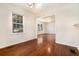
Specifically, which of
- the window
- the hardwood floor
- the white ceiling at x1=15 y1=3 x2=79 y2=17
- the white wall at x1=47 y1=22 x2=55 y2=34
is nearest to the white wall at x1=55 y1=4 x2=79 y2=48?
the white ceiling at x1=15 y1=3 x2=79 y2=17

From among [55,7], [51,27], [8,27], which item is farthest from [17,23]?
[51,27]

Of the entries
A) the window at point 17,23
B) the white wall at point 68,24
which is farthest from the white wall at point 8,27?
the white wall at point 68,24

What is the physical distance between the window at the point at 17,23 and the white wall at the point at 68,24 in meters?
2.31

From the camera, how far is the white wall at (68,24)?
9.65 ft

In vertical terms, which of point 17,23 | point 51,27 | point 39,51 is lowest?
point 39,51

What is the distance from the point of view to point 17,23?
12.1ft

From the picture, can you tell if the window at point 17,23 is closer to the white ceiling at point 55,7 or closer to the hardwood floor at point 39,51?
the white ceiling at point 55,7

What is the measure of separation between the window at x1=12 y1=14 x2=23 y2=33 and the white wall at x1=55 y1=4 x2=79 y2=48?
2.31 m

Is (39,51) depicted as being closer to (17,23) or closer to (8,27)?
(8,27)

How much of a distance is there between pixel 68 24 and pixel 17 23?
9.49 feet

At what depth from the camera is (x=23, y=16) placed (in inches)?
161

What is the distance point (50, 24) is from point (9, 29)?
8.20 metres

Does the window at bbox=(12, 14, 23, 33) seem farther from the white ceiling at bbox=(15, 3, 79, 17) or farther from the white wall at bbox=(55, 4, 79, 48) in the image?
the white wall at bbox=(55, 4, 79, 48)

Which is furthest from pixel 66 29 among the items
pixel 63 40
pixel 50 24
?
pixel 50 24
